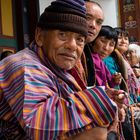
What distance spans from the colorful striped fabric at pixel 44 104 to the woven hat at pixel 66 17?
6.3 inches

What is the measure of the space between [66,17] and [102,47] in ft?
3.79

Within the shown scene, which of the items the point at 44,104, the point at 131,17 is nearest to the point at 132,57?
the point at 131,17

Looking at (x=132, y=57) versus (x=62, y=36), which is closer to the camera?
(x=62, y=36)

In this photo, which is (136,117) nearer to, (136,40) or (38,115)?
(38,115)

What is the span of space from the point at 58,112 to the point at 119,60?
1.59 meters

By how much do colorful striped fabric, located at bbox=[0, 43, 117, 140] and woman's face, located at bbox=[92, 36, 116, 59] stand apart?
1.23 m

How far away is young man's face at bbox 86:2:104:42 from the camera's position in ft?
6.13

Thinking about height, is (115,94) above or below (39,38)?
below

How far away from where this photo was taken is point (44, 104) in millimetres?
912

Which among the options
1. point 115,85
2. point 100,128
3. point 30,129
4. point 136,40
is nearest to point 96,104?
point 100,128

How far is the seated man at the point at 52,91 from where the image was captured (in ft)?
2.96

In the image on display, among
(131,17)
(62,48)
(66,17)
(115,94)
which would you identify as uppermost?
(131,17)

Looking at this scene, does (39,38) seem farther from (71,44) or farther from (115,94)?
(115,94)

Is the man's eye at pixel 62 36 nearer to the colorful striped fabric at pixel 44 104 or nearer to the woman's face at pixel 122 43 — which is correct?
the colorful striped fabric at pixel 44 104
